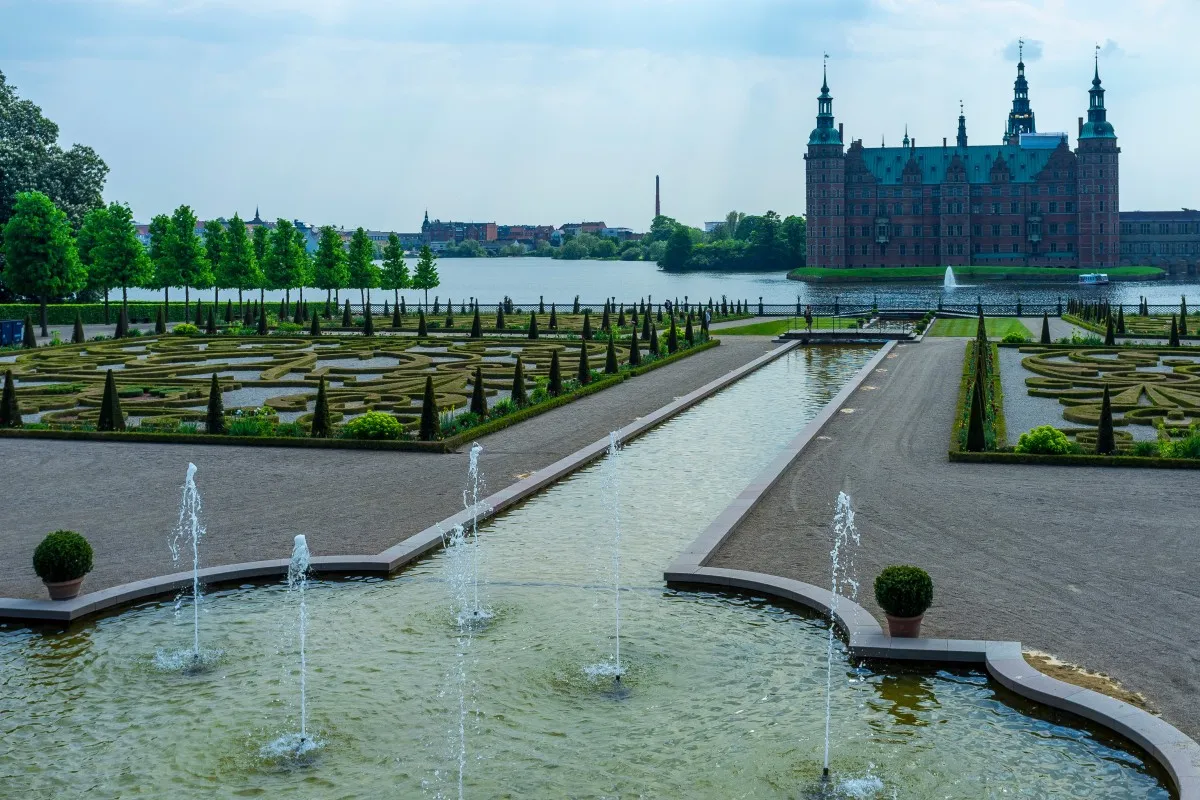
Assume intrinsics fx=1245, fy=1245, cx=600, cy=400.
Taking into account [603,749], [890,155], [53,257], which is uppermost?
[890,155]

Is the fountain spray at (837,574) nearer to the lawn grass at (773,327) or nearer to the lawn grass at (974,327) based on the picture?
the lawn grass at (974,327)

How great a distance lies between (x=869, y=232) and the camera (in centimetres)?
16325

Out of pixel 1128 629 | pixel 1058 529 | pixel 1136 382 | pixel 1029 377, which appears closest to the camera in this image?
pixel 1128 629

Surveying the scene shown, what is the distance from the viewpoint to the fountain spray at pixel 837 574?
11.2 metres

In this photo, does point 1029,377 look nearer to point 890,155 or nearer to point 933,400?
point 933,400

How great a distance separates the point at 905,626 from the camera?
1222 centimetres

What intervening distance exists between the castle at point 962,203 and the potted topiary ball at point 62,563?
509ft

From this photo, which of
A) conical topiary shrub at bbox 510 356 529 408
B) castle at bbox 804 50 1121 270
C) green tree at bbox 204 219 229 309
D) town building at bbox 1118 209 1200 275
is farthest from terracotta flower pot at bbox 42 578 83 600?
town building at bbox 1118 209 1200 275

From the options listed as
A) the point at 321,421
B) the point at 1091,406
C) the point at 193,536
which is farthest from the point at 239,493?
the point at 1091,406

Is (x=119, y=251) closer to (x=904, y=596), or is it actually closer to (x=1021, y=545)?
(x=1021, y=545)

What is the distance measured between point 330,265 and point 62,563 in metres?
63.4

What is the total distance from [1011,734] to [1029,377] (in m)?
25.7

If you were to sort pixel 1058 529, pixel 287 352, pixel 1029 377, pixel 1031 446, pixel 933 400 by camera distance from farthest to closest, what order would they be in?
pixel 287 352 → pixel 1029 377 → pixel 933 400 → pixel 1031 446 → pixel 1058 529

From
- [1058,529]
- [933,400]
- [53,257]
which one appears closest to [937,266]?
[53,257]
